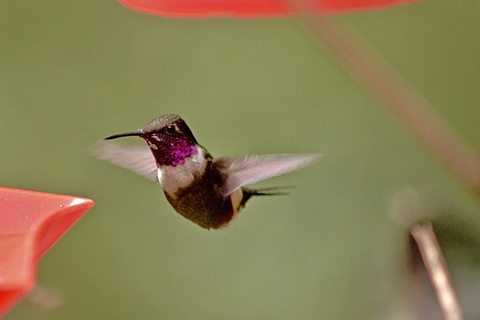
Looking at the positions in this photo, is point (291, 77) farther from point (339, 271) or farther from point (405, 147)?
point (339, 271)

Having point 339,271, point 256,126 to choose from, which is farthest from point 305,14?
point 339,271

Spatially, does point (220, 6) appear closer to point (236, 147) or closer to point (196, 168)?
point (196, 168)

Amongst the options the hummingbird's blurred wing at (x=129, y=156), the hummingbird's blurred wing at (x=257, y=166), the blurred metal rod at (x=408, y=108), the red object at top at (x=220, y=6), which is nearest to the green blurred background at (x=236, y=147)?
the hummingbird's blurred wing at (x=129, y=156)

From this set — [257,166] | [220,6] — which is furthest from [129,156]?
[220,6]

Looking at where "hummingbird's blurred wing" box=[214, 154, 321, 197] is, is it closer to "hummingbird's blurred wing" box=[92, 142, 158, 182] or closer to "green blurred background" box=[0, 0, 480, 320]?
"hummingbird's blurred wing" box=[92, 142, 158, 182]

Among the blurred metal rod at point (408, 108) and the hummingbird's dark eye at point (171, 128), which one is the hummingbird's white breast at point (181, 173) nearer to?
the hummingbird's dark eye at point (171, 128)

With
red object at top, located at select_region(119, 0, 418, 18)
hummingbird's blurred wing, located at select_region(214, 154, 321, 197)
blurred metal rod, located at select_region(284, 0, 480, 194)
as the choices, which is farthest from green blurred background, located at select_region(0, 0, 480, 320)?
blurred metal rod, located at select_region(284, 0, 480, 194)
